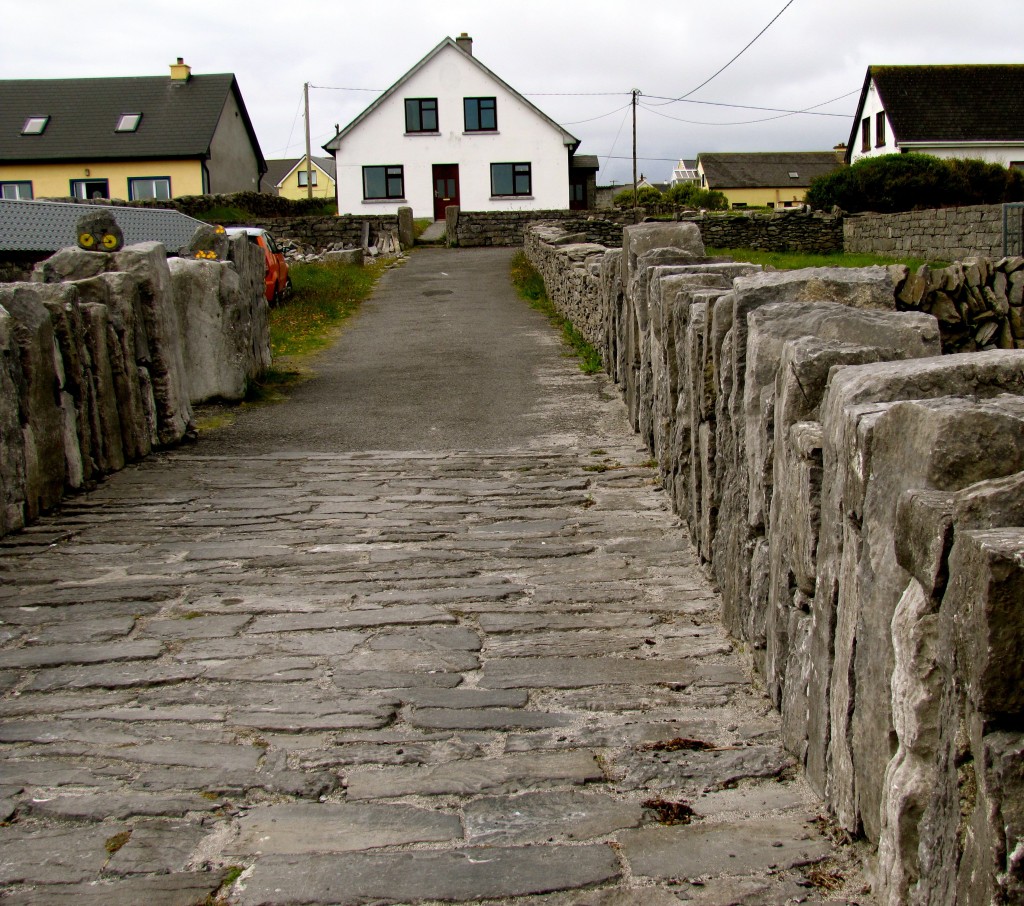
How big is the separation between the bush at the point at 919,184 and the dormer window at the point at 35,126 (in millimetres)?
35080

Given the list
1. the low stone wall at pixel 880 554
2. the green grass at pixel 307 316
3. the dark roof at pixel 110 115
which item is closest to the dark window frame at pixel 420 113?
the dark roof at pixel 110 115

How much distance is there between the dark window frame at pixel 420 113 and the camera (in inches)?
1849

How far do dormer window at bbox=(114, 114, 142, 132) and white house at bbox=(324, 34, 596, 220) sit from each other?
9.75 m

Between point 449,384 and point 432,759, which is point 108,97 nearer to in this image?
point 449,384

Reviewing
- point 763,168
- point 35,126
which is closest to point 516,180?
point 35,126

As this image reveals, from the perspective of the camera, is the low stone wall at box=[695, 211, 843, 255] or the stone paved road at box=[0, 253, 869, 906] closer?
the stone paved road at box=[0, 253, 869, 906]

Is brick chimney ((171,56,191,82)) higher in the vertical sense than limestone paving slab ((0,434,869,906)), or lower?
higher

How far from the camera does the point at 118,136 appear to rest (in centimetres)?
4862

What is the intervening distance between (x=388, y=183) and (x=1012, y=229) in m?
32.1

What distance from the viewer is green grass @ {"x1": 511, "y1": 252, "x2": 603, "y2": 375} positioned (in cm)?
1191

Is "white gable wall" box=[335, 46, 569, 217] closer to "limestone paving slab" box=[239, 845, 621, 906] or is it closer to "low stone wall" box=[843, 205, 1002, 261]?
"low stone wall" box=[843, 205, 1002, 261]

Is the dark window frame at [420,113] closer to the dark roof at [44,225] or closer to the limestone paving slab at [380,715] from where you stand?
the dark roof at [44,225]

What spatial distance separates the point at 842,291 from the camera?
449 centimetres

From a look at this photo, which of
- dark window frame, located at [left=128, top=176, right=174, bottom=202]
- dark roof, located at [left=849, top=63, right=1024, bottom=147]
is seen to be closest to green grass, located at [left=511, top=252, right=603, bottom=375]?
dark window frame, located at [left=128, top=176, right=174, bottom=202]
